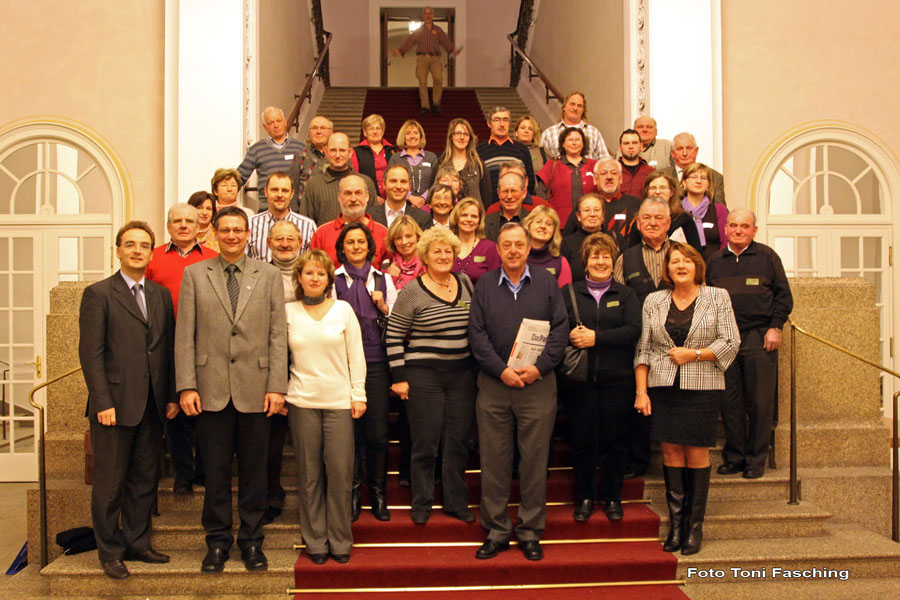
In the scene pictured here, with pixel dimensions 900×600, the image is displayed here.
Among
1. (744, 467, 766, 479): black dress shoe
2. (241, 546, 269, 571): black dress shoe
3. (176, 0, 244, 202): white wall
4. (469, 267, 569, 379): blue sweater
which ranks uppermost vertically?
(176, 0, 244, 202): white wall

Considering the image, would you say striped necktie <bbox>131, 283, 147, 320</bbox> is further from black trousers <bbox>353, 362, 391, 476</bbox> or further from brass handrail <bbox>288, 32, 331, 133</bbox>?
brass handrail <bbox>288, 32, 331, 133</bbox>

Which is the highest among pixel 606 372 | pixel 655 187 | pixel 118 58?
pixel 118 58

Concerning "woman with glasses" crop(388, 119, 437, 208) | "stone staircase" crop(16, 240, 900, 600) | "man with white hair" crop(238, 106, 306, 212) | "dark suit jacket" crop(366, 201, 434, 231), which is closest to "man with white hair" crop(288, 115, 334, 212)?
"man with white hair" crop(238, 106, 306, 212)

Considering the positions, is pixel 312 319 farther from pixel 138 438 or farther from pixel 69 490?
pixel 69 490

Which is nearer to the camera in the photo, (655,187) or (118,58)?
(655,187)

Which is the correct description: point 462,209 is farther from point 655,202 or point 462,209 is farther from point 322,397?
point 322,397

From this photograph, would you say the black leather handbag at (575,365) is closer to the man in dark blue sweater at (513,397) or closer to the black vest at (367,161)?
the man in dark blue sweater at (513,397)

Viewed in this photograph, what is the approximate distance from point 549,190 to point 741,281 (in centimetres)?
195

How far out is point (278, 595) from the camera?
4.24m

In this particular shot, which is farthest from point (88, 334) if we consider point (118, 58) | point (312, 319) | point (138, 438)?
point (118, 58)

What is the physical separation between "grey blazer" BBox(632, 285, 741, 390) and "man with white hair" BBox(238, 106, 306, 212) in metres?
3.76

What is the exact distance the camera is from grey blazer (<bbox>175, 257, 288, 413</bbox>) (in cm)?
417

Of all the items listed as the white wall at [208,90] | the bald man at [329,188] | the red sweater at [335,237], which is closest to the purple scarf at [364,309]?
the red sweater at [335,237]

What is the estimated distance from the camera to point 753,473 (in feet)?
17.0
